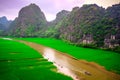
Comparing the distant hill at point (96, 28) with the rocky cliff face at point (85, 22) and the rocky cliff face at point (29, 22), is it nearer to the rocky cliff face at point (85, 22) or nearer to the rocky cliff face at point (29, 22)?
the rocky cliff face at point (85, 22)

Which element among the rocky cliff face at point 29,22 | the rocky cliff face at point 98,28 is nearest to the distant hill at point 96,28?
the rocky cliff face at point 98,28

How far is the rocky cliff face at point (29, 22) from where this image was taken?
142m

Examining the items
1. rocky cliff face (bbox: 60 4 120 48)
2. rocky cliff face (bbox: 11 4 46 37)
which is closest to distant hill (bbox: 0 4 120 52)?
rocky cliff face (bbox: 60 4 120 48)

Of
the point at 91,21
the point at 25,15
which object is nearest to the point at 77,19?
the point at 91,21

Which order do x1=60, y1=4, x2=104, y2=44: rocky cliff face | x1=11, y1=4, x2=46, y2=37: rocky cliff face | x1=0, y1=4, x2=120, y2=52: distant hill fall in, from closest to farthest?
x1=0, y1=4, x2=120, y2=52: distant hill < x1=60, y1=4, x2=104, y2=44: rocky cliff face < x1=11, y1=4, x2=46, y2=37: rocky cliff face

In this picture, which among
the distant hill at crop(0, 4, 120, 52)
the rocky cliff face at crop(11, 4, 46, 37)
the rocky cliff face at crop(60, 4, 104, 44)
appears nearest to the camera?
the distant hill at crop(0, 4, 120, 52)

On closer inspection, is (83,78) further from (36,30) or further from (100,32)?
(36,30)

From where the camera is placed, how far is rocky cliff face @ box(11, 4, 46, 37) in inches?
5579

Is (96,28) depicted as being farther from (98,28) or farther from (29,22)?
(29,22)

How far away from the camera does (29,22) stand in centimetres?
15388

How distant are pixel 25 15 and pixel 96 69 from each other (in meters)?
143

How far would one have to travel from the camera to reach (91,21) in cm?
7200

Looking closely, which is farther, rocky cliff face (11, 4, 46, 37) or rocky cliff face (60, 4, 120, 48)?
rocky cliff face (11, 4, 46, 37)

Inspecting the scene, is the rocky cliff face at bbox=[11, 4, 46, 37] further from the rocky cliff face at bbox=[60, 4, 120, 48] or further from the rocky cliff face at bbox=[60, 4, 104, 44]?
the rocky cliff face at bbox=[60, 4, 120, 48]
